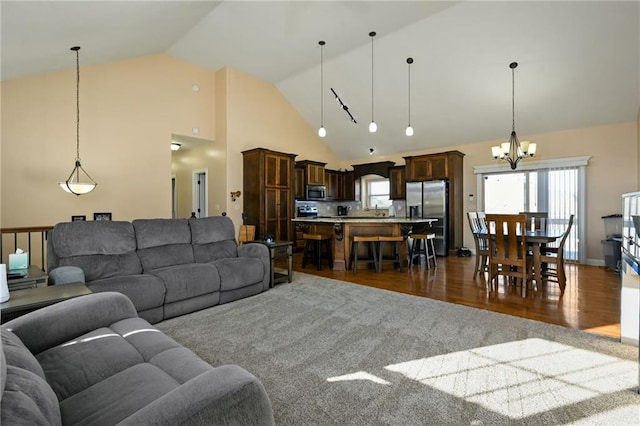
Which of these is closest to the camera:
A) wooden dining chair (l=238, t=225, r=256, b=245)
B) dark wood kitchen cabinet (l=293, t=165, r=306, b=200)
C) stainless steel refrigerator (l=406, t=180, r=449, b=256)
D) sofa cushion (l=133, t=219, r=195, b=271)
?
sofa cushion (l=133, t=219, r=195, b=271)

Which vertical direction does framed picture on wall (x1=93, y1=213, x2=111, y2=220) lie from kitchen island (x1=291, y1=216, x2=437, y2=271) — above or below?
above

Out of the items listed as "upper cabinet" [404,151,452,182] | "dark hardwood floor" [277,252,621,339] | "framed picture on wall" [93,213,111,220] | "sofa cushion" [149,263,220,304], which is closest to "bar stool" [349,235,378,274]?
"dark hardwood floor" [277,252,621,339]

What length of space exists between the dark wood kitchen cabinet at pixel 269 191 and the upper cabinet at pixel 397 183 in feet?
9.29

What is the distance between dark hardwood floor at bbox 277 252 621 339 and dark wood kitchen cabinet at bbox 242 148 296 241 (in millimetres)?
1635

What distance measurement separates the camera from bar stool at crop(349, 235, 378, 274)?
543 cm

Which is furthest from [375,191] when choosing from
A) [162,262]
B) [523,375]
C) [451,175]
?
[523,375]

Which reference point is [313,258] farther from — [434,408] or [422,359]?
[434,408]

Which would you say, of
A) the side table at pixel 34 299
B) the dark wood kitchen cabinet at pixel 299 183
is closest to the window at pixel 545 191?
the dark wood kitchen cabinet at pixel 299 183

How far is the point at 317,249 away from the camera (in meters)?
5.95

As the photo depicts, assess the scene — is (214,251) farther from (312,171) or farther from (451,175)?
(451,175)

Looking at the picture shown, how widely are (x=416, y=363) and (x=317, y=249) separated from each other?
12.3 ft

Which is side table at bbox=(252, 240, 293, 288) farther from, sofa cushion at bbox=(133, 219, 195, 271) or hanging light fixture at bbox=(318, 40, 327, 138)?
hanging light fixture at bbox=(318, 40, 327, 138)

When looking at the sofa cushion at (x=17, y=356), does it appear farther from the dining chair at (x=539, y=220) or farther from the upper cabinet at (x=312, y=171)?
the upper cabinet at (x=312, y=171)

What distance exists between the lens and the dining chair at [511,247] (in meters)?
4.09
